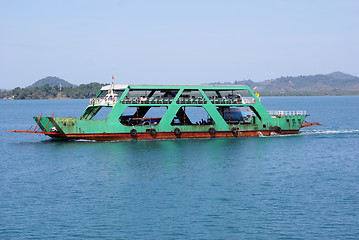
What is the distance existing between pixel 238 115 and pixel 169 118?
34.3 ft

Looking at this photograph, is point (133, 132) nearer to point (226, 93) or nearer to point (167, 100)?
point (167, 100)

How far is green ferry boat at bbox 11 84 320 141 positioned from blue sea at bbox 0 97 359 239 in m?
1.53

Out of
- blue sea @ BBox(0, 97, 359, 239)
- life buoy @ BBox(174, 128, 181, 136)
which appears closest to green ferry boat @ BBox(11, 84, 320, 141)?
life buoy @ BBox(174, 128, 181, 136)

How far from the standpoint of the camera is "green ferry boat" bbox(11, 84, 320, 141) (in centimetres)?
5462

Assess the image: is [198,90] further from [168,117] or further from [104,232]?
[104,232]

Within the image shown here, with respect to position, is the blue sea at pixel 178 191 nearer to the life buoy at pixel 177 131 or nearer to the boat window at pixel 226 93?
the life buoy at pixel 177 131

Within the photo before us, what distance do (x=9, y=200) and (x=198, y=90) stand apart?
3112cm

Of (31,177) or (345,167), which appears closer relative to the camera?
(31,177)

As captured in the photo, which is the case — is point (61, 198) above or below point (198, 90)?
below

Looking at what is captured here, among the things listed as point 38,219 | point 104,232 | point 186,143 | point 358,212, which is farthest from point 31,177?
point 358,212

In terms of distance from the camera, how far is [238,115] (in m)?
62.8

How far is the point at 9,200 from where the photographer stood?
32938 millimetres

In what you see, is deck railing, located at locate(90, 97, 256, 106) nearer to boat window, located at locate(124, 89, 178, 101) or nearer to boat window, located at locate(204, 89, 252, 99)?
boat window, located at locate(124, 89, 178, 101)

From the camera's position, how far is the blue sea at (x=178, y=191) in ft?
90.8
